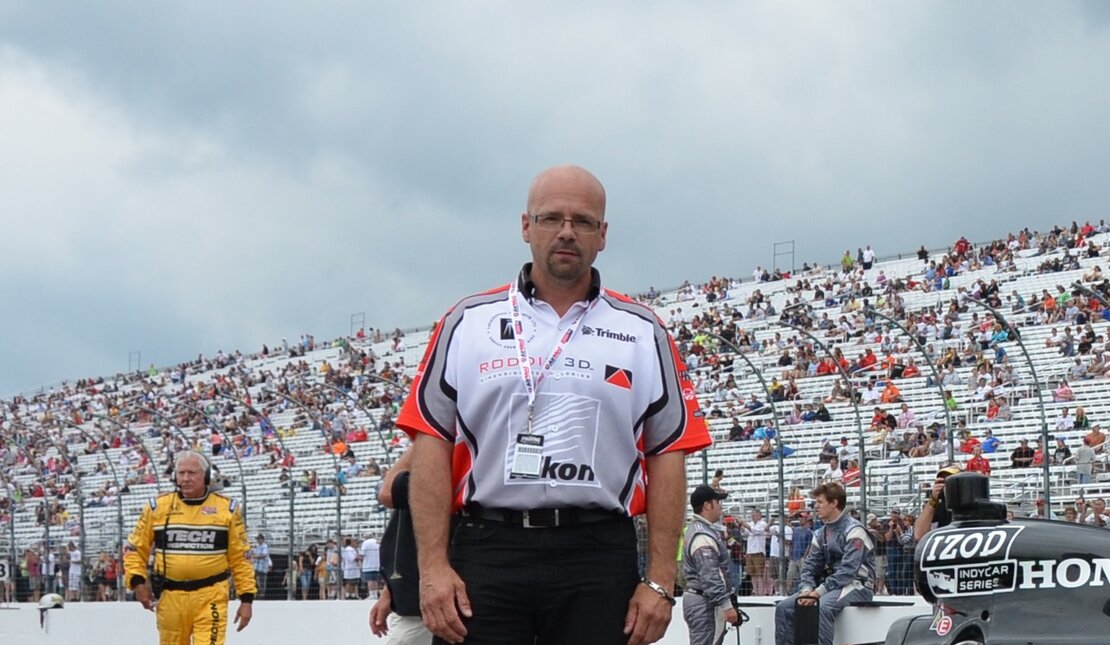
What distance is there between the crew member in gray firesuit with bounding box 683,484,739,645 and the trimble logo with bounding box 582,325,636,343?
25.8ft

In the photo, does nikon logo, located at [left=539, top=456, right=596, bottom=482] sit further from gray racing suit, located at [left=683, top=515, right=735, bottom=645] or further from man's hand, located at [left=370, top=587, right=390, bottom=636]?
gray racing suit, located at [left=683, top=515, right=735, bottom=645]

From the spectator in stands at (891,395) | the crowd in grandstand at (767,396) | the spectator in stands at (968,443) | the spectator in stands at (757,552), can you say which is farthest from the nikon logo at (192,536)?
the spectator in stands at (891,395)

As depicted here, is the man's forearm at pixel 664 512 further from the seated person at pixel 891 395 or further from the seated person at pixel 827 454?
the seated person at pixel 891 395

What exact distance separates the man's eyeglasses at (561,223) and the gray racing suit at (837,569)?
799cm

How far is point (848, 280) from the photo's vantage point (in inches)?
1822

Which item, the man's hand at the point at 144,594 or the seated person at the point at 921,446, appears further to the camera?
the seated person at the point at 921,446

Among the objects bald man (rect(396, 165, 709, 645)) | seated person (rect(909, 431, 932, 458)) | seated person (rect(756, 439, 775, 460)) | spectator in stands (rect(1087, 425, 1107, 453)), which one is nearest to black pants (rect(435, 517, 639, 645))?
bald man (rect(396, 165, 709, 645))

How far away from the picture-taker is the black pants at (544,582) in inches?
167

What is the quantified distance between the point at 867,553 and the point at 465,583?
8.37m

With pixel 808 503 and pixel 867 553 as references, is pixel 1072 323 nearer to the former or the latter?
pixel 808 503

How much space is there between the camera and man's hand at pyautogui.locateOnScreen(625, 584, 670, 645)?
429cm

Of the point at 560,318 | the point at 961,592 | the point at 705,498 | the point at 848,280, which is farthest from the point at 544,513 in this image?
the point at 848,280

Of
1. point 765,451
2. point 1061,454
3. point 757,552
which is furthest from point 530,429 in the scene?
point 765,451

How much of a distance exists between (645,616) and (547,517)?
0.34m
